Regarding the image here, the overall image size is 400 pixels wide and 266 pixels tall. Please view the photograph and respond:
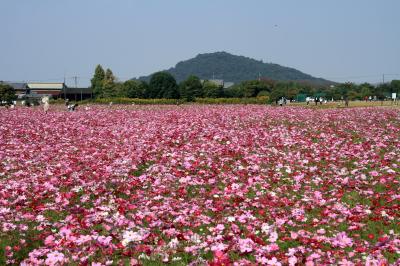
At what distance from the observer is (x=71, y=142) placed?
15719mm

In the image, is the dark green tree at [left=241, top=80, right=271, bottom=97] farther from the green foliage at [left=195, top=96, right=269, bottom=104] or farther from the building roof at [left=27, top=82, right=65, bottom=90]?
the building roof at [left=27, top=82, right=65, bottom=90]

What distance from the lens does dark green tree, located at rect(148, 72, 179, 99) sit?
106m

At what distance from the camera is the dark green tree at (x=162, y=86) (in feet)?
346

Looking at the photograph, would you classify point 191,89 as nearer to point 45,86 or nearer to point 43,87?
point 43,87

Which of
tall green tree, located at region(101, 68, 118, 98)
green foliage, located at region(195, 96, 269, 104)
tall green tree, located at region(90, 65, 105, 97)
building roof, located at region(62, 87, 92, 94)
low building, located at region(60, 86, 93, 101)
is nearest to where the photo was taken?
green foliage, located at region(195, 96, 269, 104)

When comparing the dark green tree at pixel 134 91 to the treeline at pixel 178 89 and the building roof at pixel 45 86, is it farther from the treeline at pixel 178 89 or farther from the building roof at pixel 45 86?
the building roof at pixel 45 86

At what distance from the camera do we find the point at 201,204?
282 inches

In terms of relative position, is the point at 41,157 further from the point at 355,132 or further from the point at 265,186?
the point at 355,132

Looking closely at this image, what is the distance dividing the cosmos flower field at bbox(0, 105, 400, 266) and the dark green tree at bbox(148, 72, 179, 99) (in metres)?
91.6

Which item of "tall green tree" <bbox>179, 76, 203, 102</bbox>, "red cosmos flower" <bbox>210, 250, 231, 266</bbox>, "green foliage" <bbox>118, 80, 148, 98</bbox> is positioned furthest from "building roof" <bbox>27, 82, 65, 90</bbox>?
"red cosmos flower" <bbox>210, 250, 231, 266</bbox>

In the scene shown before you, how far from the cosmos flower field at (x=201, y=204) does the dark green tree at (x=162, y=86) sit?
301ft

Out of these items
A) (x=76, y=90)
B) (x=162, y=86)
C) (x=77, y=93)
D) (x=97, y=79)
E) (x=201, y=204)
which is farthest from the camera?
(x=76, y=90)

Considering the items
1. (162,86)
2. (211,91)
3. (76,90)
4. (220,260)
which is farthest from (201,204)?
(76,90)

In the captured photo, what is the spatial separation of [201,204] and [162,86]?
328 ft
